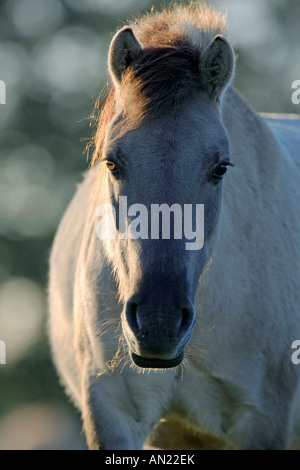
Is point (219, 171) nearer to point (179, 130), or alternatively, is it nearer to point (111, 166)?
point (179, 130)

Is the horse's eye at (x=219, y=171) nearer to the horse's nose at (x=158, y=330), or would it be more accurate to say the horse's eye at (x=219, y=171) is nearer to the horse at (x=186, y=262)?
the horse at (x=186, y=262)

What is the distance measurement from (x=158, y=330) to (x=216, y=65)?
5.69 ft

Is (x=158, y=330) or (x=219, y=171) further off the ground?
(x=219, y=171)

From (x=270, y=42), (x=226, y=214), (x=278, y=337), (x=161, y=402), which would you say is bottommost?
(x=161, y=402)

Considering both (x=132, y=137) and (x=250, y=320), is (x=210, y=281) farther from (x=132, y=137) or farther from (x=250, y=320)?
(x=132, y=137)

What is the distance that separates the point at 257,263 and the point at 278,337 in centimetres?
53

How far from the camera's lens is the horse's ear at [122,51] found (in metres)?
4.38

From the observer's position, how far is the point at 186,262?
3.90m

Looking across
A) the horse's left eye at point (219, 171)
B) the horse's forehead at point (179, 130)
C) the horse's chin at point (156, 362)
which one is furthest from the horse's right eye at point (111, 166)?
the horse's chin at point (156, 362)

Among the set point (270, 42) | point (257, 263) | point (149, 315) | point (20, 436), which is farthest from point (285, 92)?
point (149, 315)

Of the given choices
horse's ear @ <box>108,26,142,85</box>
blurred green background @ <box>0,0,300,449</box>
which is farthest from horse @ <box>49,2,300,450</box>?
blurred green background @ <box>0,0,300,449</box>

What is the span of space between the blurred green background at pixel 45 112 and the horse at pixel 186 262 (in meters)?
15.1

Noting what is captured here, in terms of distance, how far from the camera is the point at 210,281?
4.86m

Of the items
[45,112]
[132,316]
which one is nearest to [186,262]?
[132,316]
